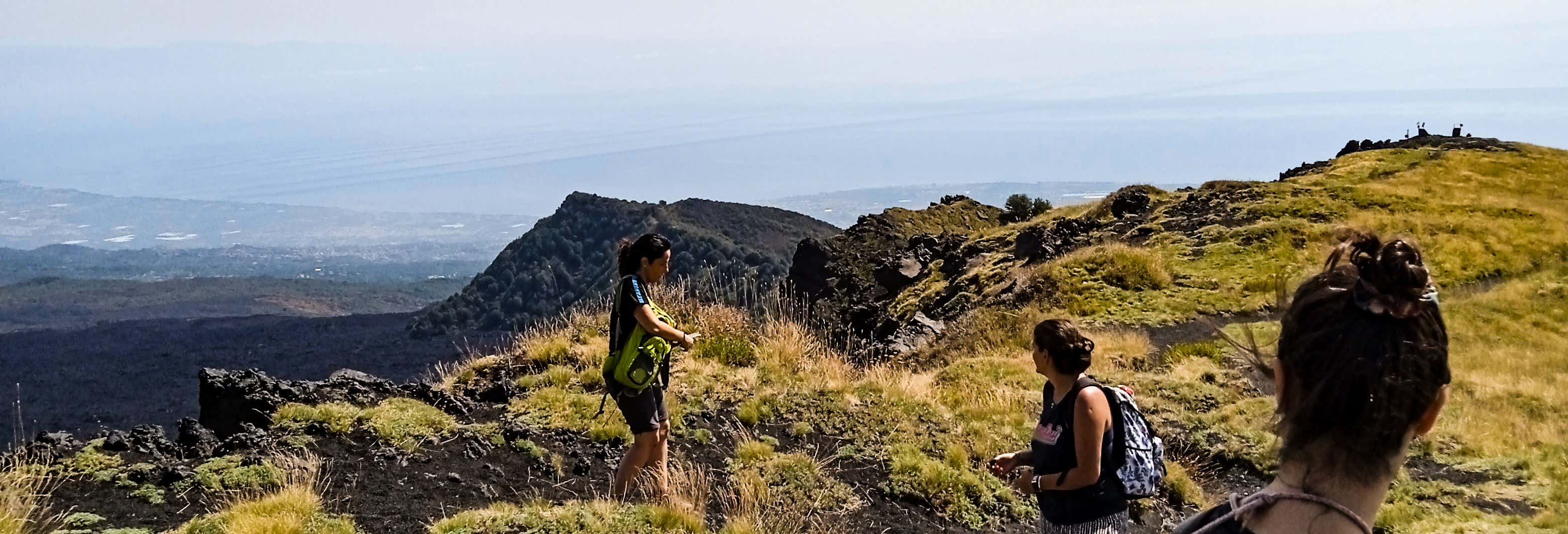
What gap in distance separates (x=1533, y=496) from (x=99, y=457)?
1041 cm

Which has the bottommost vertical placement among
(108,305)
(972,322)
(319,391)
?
(108,305)

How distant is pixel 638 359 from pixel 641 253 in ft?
2.03

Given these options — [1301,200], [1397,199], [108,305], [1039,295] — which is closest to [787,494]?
[1039,295]

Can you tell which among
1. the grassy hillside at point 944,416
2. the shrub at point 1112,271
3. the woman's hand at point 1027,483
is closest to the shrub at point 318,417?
the grassy hillside at point 944,416

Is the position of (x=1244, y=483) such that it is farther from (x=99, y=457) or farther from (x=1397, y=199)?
(x=1397, y=199)

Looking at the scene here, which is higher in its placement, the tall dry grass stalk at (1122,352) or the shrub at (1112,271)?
the shrub at (1112,271)

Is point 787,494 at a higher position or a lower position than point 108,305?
higher

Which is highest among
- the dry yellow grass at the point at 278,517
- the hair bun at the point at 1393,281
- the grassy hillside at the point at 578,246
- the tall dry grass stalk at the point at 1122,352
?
the hair bun at the point at 1393,281

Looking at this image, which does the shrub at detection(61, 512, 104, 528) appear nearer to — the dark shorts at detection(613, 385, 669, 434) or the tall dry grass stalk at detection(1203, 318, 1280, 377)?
the dark shorts at detection(613, 385, 669, 434)

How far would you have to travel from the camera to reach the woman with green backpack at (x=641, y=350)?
583 centimetres

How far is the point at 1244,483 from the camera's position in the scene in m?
8.45

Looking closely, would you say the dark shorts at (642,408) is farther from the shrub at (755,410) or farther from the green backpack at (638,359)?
the shrub at (755,410)

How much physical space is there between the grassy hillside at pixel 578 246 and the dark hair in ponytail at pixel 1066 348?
63.3 metres

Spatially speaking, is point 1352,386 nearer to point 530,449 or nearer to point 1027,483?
point 1027,483
